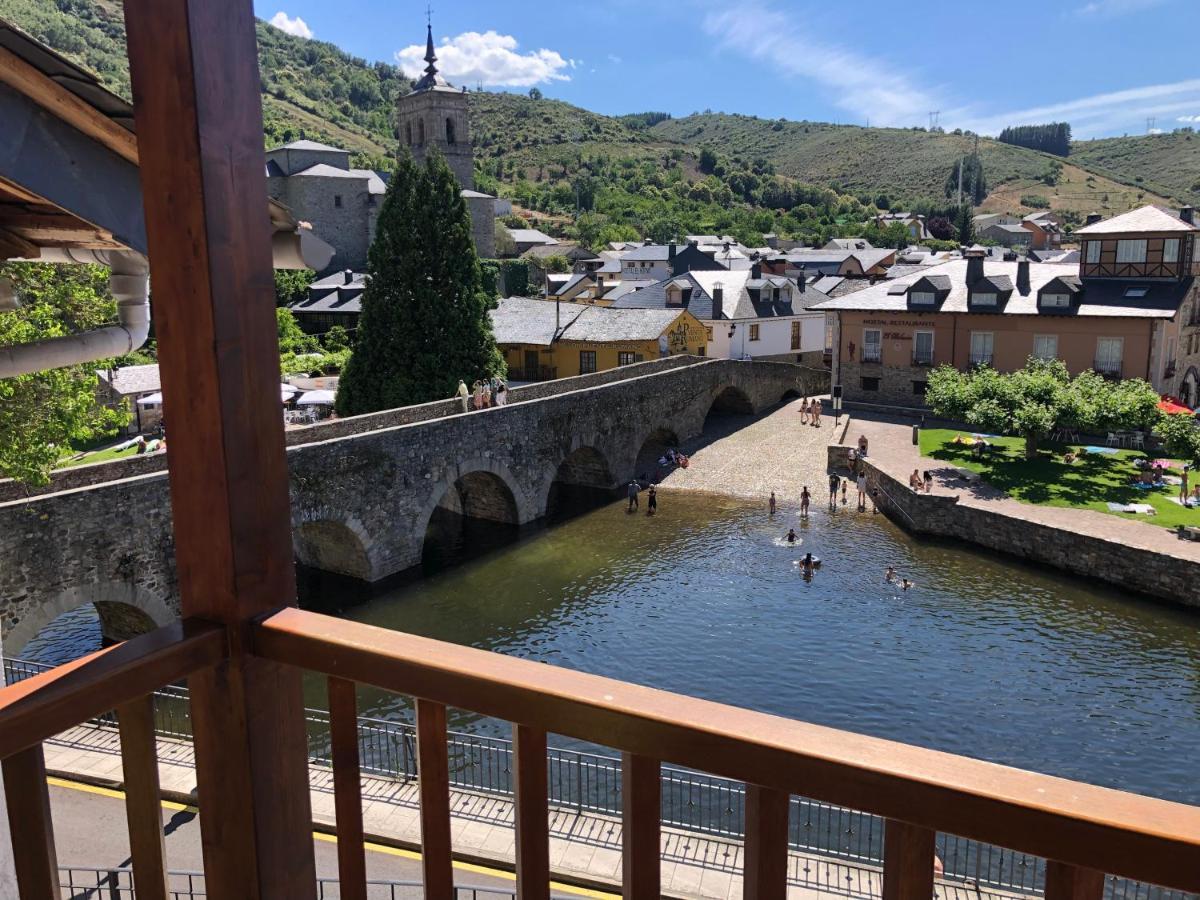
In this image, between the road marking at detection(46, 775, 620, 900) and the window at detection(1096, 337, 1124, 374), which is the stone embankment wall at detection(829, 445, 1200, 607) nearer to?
the window at detection(1096, 337, 1124, 374)

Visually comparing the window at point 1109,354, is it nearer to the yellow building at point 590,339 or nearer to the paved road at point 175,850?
the yellow building at point 590,339

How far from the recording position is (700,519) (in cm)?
2678

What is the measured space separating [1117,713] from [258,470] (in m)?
17.0

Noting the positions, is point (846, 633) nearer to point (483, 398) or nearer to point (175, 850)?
point (483, 398)

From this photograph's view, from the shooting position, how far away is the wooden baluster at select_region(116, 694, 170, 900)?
187cm

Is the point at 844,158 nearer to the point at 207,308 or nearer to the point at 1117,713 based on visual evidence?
the point at 1117,713

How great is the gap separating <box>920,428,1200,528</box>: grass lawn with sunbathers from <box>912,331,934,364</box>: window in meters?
5.89

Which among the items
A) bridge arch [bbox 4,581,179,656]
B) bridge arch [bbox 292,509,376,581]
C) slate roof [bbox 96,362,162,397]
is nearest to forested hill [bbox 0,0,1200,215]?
slate roof [bbox 96,362,162,397]

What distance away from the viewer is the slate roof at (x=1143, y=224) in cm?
3203

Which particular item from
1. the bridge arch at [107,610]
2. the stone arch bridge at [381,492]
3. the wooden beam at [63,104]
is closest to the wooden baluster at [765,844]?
the wooden beam at [63,104]

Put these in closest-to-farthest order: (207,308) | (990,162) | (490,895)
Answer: (207,308)
(490,895)
(990,162)

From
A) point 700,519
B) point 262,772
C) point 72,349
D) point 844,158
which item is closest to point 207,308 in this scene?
point 262,772

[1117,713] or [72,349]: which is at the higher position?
[72,349]

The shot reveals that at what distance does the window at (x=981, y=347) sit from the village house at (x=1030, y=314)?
0.04 meters
